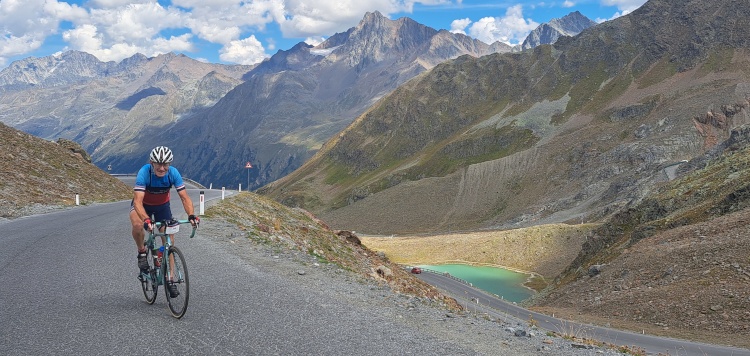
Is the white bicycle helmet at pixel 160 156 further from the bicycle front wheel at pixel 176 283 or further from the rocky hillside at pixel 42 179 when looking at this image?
the rocky hillside at pixel 42 179

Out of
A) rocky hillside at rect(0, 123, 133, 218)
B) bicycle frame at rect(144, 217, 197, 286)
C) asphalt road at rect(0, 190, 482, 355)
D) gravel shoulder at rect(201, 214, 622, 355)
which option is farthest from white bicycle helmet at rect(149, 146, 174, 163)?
rocky hillside at rect(0, 123, 133, 218)

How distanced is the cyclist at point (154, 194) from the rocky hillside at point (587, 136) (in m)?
84.9

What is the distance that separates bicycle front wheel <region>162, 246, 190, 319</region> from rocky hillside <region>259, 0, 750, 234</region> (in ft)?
280

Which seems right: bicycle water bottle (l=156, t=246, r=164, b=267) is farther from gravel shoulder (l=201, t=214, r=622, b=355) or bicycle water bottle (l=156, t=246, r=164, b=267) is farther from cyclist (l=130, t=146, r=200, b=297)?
gravel shoulder (l=201, t=214, r=622, b=355)

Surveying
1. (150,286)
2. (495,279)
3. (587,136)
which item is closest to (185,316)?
(150,286)

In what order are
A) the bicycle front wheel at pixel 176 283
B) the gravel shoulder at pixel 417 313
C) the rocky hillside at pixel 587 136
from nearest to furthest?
the bicycle front wheel at pixel 176 283 < the gravel shoulder at pixel 417 313 < the rocky hillside at pixel 587 136

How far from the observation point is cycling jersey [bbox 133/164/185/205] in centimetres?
977

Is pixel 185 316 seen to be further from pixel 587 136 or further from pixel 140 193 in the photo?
pixel 587 136

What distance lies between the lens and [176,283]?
9172 mm

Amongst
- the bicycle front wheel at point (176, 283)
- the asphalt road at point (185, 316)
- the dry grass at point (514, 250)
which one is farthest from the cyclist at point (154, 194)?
the dry grass at point (514, 250)

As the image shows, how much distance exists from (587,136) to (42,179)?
13234 cm

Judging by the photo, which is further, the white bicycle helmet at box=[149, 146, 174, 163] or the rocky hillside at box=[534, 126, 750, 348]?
the rocky hillside at box=[534, 126, 750, 348]

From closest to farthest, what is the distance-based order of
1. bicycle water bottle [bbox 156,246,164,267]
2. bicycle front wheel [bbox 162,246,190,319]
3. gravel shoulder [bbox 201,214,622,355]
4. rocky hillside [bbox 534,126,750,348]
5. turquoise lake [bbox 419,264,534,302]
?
1. bicycle front wheel [bbox 162,246,190,319]
2. gravel shoulder [bbox 201,214,622,355]
3. bicycle water bottle [bbox 156,246,164,267]
4. rocky hillside [bbox 534,126,750,348]
5. turquoise lake [bbox 419,264,534,302]

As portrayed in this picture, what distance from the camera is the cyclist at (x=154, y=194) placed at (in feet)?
31.5
